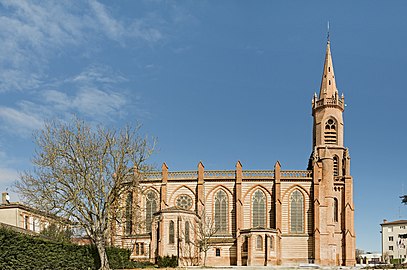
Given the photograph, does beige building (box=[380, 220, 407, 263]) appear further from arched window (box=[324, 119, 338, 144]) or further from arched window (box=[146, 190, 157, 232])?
arched window (box=[146, 190, 157, 232])

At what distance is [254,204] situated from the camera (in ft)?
268

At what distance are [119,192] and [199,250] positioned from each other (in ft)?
91.8

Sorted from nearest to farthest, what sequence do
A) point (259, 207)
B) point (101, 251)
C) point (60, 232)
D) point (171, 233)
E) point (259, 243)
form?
1. point (101, 251)
2. point (60, 232)
3. point (171, 233)
4. point (259, 243)
5. point (259, 207)

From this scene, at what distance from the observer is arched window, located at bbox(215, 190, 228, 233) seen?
81250 mm

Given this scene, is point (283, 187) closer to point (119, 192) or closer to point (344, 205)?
point (344, 205)

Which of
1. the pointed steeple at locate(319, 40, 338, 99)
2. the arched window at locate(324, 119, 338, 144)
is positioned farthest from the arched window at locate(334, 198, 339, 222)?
the pointed steeple at locate(319, 40, 338, 99)

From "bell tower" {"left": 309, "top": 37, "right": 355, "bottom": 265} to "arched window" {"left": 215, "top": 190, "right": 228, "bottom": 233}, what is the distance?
1324cm

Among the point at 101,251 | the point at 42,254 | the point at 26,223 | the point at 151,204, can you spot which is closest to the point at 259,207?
the point at 151,204

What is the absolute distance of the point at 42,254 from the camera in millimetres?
38875

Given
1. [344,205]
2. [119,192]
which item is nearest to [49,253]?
Answer: [119,192]

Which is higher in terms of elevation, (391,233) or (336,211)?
(336,211)

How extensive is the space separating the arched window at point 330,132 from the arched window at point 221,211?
2040cm

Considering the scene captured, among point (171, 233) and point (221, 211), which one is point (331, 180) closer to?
point (221, 211)

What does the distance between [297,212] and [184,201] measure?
17.0 meters
